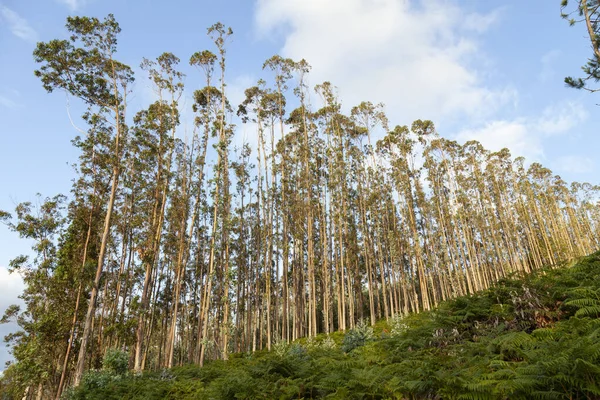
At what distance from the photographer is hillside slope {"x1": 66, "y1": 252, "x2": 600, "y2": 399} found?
3.80 m

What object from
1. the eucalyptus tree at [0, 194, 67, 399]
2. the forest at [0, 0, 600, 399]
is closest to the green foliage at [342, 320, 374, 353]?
the forest at [0, 0, 600, 399]

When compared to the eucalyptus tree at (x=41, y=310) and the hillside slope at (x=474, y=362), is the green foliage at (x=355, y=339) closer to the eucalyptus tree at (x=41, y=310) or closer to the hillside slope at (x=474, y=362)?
the hillside slope at (x=474, y=362)

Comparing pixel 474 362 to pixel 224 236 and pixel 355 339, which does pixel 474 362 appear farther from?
pixel 224 236

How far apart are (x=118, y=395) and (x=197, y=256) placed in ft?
62.0

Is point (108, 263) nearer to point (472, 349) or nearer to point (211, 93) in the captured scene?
point (211, 93)

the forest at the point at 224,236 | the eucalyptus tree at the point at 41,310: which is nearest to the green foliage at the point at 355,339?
the forest at the point at 224,236

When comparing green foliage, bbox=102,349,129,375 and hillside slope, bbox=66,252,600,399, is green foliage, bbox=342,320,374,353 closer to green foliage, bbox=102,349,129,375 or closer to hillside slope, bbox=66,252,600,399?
hillside slope, bbox=66,252,600,399

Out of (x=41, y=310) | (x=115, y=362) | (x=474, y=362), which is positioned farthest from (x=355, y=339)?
(x=41, y=310)

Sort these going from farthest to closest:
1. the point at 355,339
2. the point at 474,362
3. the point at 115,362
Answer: the point at 115,362, the point at 355,339, the point at 474,362

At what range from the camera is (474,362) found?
502cm

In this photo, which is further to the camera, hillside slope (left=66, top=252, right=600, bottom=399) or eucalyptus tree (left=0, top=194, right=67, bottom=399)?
eucalyptus tree (left=0, top=194, right=67, bottom=399)

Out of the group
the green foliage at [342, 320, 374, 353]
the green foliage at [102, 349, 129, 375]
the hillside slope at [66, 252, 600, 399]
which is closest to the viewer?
the hillside slope at [66, 252, 600, 399]

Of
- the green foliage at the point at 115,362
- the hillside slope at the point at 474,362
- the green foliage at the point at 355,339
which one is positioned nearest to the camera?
the hillside slope at the point at 474,362

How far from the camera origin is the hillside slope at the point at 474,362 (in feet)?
12.5
